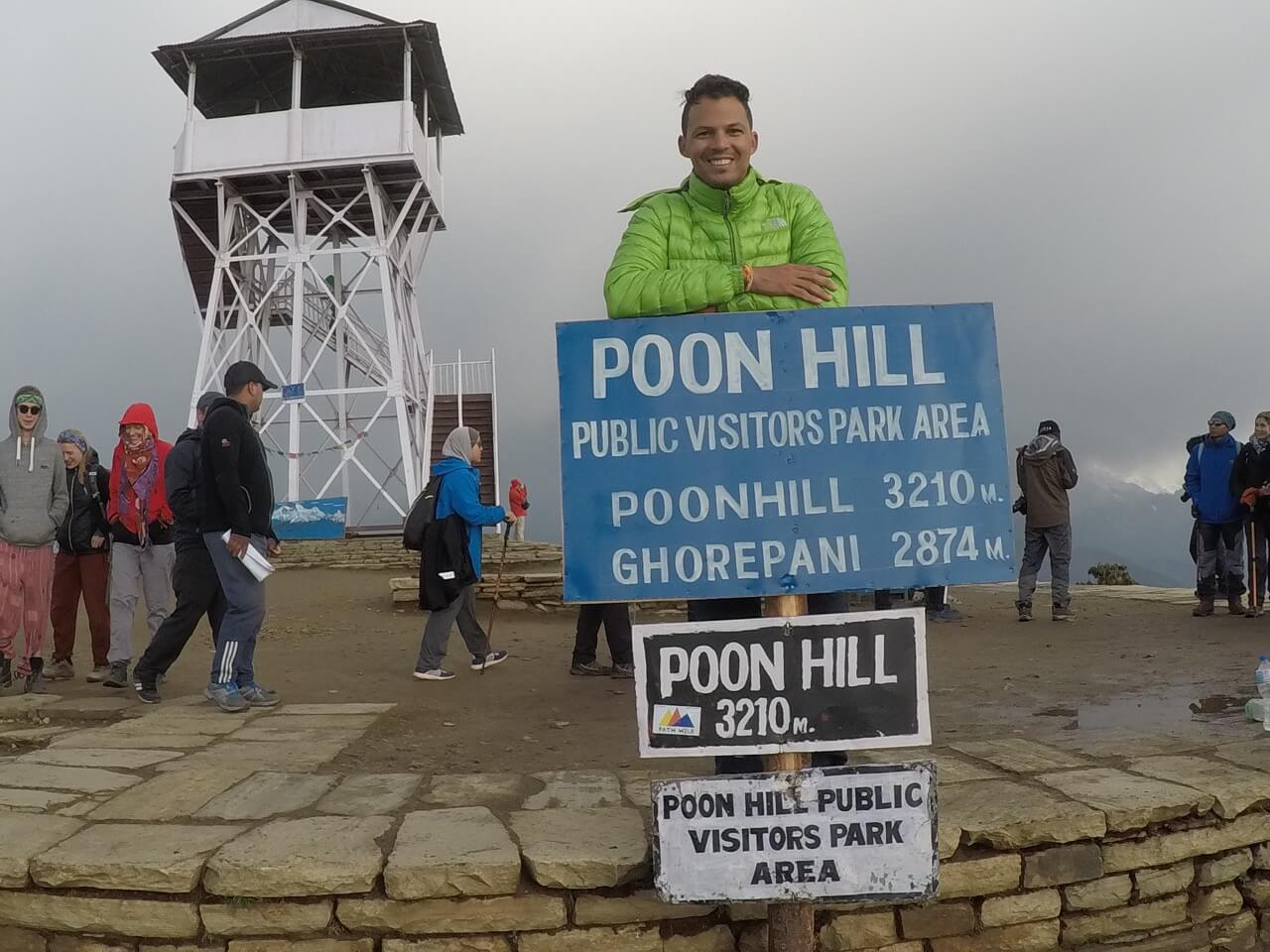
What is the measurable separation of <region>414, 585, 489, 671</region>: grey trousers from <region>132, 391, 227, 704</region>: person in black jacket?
1.51 m

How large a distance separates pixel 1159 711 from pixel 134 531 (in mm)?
6062

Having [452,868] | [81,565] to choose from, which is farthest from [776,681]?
[81,565]

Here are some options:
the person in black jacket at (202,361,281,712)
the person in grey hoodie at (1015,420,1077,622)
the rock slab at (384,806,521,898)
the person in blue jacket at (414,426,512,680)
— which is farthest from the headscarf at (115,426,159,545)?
the person in grey hoodie at (1015,420,1077,622)

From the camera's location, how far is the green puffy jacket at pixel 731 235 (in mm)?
2350

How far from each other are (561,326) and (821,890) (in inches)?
58.8

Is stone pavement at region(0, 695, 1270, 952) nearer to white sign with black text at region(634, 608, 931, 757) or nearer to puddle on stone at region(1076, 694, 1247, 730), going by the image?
white sign with black text at region(634, 608, 931, 757)

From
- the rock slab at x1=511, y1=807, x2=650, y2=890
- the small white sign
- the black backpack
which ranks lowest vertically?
the rock slab at x1=511, y1=807, x2=650, y2=890

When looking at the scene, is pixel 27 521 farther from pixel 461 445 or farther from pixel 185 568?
pixel 461 445

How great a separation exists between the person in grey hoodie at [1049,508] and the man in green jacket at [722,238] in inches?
277

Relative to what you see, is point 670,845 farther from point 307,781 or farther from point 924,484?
point 307,781

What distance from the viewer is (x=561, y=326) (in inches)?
84.7

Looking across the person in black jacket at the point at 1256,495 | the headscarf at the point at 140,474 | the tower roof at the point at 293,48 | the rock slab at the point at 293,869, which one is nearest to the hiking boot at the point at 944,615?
the person in black jacket at the point at 1256,495

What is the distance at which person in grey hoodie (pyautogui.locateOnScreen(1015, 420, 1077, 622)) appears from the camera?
8500mm

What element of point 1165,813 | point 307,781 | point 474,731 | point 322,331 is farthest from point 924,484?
point 322,331
